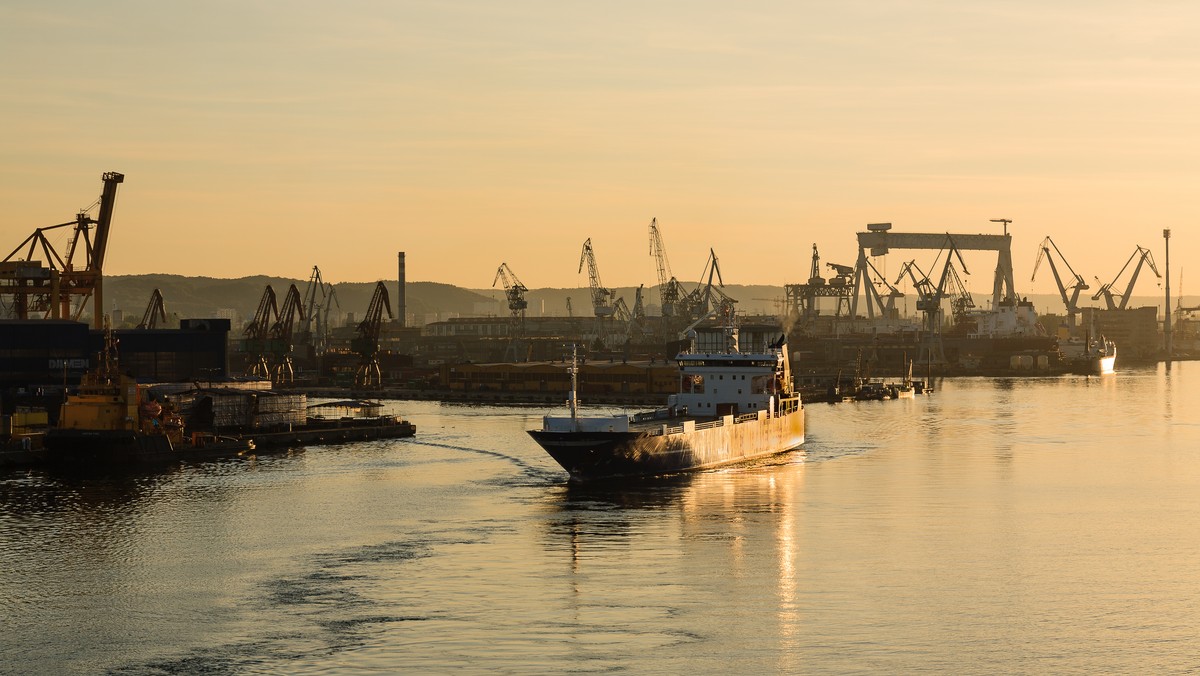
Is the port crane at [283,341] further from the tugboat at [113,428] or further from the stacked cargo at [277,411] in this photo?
the tugboat at [113,428]

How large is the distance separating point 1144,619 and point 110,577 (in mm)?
31130

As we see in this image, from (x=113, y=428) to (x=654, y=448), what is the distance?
104 ft

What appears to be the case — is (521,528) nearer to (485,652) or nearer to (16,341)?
(485,652)

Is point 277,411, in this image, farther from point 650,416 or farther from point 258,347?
point 258,347

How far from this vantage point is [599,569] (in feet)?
145

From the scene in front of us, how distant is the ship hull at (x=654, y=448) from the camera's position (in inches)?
2489

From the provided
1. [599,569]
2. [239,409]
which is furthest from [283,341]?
[599,569]

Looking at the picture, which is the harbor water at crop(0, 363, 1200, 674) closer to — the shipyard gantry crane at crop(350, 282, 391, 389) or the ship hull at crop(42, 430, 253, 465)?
the ship hull at crop(42, 430, 253, 465)

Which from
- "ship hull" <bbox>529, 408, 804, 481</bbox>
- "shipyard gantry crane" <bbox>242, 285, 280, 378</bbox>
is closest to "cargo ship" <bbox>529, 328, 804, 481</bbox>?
"ship hull" <bbox>529, 408, 804, 481</bbox>

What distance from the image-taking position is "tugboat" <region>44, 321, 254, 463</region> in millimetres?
74538

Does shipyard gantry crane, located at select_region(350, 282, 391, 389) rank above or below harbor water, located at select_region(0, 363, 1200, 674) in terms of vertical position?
above

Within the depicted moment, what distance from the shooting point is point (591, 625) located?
37250 millimetres

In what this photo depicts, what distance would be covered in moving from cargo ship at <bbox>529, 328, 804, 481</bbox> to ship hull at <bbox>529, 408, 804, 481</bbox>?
0.05 m

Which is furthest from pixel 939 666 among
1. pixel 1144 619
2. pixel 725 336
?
pixel 725 336
